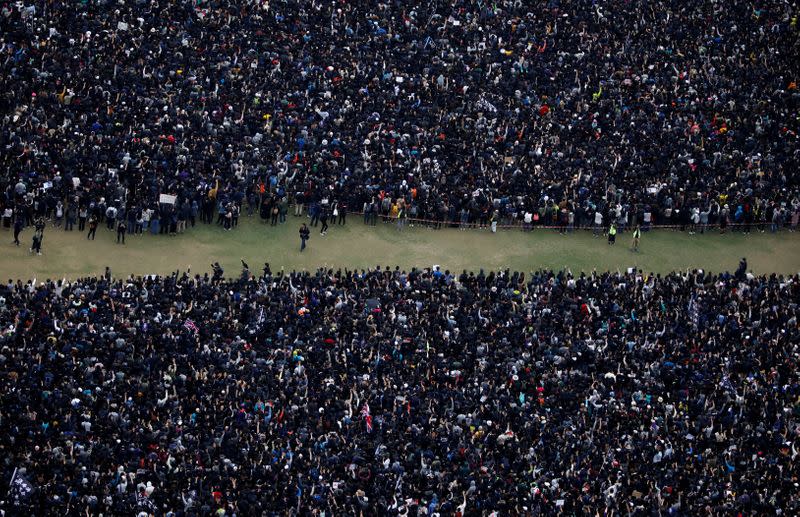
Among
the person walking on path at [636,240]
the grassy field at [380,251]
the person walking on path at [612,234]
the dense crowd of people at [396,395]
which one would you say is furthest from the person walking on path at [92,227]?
the person walking on path at [636,240]

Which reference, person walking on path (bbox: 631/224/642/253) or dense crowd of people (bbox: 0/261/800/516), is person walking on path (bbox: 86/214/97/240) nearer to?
dense crowd of people (bbox: 0/261/800/516)

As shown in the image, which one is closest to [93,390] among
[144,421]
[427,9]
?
[144,421]

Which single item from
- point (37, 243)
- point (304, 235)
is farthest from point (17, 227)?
point (304, 235)

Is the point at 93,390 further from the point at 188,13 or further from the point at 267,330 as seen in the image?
the point at 188,13

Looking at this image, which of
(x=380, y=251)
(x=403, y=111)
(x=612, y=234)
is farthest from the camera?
(x=403, y=111)

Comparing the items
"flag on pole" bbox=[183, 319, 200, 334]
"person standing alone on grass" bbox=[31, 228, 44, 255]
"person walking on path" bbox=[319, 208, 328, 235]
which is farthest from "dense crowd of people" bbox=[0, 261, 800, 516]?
"person walking on path" bbox=[319, 208, 328, 235]

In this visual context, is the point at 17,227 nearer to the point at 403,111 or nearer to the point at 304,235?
the point at 304,235
